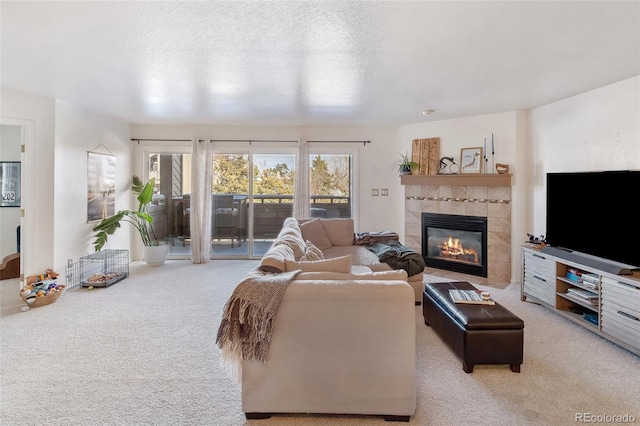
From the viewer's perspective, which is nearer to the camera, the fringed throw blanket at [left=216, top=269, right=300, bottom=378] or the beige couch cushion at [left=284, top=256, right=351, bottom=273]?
the fringed throw blanket at [left=216, top=269, right=300, bottom=378]

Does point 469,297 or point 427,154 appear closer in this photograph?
point 469,297

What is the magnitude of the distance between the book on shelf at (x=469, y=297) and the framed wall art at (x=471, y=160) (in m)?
2.69

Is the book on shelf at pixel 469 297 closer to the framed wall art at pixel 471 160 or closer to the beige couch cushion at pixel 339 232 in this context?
the beige couch cushion at pixel 339 232

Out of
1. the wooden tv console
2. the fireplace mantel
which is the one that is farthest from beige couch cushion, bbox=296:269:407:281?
the fireplace mantel

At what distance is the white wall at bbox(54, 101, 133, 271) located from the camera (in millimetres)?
4371

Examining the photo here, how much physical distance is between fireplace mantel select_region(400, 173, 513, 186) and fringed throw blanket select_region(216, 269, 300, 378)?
4090 millimetres

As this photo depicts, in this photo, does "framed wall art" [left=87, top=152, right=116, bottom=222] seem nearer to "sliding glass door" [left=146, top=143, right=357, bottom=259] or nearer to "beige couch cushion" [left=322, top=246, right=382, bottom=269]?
"sliding glass door" [left=146, top=143, right=357, bottom=259]

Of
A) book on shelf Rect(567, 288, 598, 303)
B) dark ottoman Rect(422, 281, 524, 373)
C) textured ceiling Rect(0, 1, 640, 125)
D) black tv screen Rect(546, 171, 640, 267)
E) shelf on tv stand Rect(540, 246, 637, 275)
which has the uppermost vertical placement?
textured ceiling Rect(0, 1, 640, 125)

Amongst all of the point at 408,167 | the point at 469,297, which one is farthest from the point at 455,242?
the point at 469,297

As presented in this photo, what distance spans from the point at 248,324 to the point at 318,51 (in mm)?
2152

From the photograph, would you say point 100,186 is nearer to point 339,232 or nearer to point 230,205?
point 230,205

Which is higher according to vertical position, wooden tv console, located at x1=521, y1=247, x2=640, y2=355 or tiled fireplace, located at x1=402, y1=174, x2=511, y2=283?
tiled fireplace, located at x1=402, y1=174, x2=511, y2=283

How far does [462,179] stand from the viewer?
16.7ft

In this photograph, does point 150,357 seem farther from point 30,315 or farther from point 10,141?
point 10,141
